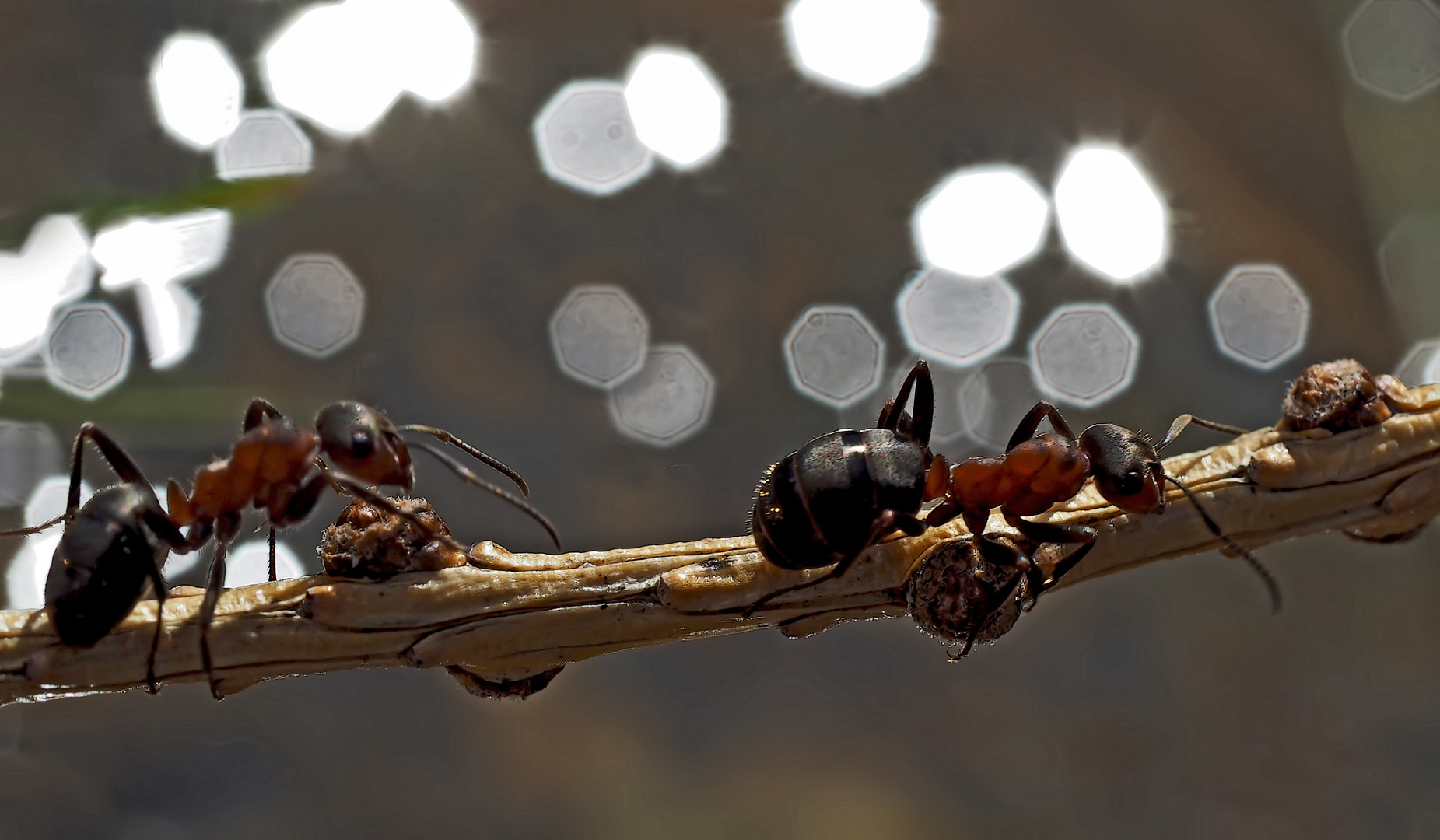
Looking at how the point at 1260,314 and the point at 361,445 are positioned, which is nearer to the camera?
the point at 361,445

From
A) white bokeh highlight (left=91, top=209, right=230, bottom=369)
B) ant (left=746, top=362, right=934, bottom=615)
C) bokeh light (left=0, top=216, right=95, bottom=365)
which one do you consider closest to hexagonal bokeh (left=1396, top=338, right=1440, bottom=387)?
ant (left=746, top=362, right=934, bottom=615)

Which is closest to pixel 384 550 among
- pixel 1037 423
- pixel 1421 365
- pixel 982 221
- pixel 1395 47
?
pixel 1037 423

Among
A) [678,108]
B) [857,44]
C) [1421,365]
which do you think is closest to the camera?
[1421,365]

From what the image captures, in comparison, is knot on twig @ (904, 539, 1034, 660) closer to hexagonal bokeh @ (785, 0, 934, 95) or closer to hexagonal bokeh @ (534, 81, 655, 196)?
hexagonal bokeh @ (534, 81, 655, 196)

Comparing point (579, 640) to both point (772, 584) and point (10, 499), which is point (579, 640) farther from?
point (10, 499)

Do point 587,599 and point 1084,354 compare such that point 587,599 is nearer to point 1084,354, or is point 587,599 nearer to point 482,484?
point 482,484

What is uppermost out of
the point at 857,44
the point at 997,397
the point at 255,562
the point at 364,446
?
the point at 857,44

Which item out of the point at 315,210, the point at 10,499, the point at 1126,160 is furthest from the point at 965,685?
the point at 10,499
